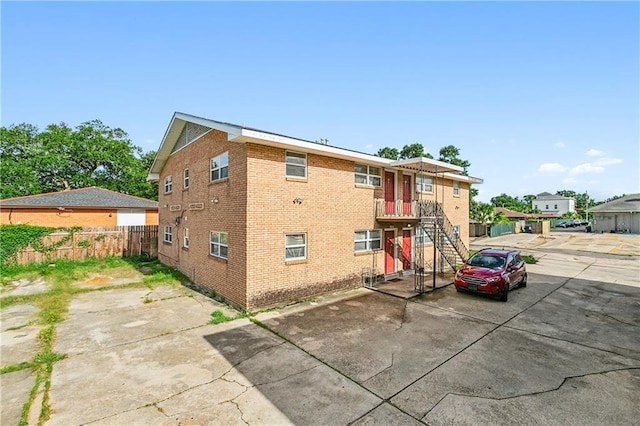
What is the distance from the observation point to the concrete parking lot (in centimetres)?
479

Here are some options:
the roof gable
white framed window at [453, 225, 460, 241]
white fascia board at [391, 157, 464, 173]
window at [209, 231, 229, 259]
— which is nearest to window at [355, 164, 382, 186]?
white fascia board at [391, 157, 464, 173]

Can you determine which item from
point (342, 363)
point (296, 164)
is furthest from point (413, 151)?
point (342, 363)

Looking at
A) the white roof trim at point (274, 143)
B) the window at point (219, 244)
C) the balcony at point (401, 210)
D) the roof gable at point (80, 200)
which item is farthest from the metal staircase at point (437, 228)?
the roof gable at point (80, 200)

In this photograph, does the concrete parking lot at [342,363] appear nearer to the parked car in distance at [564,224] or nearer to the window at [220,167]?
the window at [220,167]

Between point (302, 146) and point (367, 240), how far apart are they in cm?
537

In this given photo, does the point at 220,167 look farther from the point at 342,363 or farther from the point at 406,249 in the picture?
the point at 406,249

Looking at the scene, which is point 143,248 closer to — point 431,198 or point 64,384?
point 64,384

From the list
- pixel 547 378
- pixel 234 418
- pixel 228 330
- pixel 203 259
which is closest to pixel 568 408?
pixel 547 378

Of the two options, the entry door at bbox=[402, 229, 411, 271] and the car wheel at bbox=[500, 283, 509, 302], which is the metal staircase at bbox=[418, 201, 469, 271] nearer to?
the entry door at bbox=[402, 229, 411, 271]

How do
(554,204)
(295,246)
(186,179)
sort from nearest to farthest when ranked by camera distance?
(295,246) < (186,179) < (554,204)

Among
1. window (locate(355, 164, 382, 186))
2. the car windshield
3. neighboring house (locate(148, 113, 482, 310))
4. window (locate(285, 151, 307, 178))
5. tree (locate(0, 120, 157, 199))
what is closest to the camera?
neighboring house (locate(148, 113, 482, 310))

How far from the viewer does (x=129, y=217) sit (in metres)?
26.9

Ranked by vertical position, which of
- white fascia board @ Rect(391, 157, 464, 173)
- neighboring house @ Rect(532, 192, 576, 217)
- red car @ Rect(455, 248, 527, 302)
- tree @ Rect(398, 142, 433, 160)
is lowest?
red car @ Rect(455, 248, 527, 302)

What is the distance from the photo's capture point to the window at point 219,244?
11273mm
